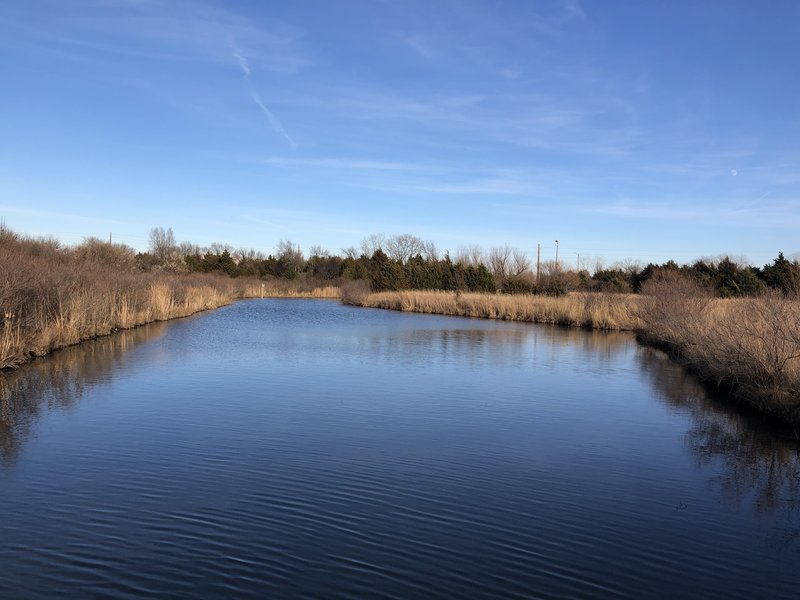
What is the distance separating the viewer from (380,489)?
671cm

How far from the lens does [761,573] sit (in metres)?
5.23

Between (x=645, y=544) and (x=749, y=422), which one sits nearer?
(x=645, y=544)

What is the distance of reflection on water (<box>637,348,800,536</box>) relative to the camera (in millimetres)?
6992

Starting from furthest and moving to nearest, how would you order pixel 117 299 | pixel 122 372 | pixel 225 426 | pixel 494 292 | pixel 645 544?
pixel 494 292 → pixel 117 299 → pixel 122 372 → pixel 225 426 → pixel 645 544

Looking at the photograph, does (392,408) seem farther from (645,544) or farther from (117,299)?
(117,299)

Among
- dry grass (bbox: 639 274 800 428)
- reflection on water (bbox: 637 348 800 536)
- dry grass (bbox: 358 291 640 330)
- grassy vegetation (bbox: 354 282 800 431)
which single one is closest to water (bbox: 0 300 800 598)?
reflection on water (bbox: 637 348 800 536)

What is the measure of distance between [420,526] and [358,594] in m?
1.34

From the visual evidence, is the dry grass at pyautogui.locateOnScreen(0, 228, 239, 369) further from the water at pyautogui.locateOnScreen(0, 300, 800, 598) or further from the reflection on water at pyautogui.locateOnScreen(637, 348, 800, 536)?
the reflection on water at pyautogui.locateOnScreen(637, 348, 800, 536)

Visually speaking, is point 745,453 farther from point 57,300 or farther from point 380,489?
point 57,300

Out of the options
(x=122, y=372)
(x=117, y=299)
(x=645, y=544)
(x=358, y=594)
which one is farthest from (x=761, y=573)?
(x=117, y=299)

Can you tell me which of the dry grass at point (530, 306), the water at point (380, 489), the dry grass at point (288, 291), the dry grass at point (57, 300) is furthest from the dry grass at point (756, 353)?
the dry grass at point (288, 291)

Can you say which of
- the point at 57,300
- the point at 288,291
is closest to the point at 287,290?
the point at 288,291

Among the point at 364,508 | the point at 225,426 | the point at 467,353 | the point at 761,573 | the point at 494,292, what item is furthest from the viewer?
the point at 494,292

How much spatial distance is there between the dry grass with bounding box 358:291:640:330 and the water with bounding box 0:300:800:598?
17.5 metres
